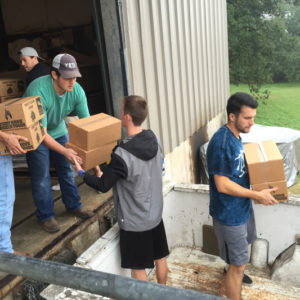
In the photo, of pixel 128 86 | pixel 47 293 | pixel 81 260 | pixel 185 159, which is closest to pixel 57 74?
pixel 128 86

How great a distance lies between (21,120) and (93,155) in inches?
27.5

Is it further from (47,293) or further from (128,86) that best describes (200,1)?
(47,293)

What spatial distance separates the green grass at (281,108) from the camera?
54.5 ft

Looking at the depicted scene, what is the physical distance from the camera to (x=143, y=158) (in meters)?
2.71

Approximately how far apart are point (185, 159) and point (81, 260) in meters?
4.43

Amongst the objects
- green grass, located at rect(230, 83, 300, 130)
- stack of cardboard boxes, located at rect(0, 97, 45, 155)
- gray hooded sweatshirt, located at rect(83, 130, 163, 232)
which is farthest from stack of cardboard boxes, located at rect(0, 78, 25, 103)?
green grass, located at rect(230, 83, 300, 130)

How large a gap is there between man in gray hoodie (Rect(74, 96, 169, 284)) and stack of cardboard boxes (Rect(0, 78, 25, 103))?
2.11 metres

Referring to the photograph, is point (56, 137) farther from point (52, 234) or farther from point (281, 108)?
point (281, 108)

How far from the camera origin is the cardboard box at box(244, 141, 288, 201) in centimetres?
287

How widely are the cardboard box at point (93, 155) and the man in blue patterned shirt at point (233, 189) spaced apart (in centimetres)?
99

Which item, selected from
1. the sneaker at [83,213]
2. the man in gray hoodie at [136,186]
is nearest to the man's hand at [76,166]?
the man in gray hoodie at [136,186]

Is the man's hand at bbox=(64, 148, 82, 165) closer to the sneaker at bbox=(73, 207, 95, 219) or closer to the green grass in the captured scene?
the sneaker at bbox=(73, 207, 95, 219)

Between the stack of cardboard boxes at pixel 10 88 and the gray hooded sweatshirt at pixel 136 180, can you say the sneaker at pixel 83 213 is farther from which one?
the stack of cardboard boxes at pixel 10 88

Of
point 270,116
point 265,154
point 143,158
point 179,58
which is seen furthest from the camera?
point 270,116
